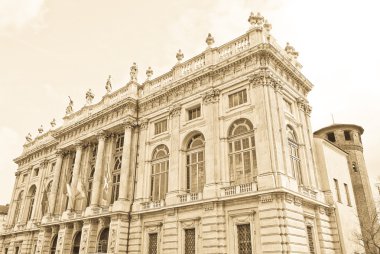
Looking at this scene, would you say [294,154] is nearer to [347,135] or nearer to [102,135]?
[347,135]

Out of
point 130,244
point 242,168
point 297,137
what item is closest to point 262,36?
point 297,137

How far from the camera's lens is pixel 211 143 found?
22.5 metres

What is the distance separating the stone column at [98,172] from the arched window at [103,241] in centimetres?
239

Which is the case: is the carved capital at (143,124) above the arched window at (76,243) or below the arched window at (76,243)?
above

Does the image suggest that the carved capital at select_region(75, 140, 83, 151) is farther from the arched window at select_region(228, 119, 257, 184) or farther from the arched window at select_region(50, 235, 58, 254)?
the arched window at select_region(228, 119, 257, 184)

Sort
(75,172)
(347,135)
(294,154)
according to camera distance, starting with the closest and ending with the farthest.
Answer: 1. (294,154)
2. (75,172)
3. (347,135)

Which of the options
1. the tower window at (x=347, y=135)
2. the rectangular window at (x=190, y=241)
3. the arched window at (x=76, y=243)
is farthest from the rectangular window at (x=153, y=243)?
the tower window at (x=347, y=135)

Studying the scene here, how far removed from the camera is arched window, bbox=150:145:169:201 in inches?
987

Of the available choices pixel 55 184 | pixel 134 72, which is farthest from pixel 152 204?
pixel 55 184

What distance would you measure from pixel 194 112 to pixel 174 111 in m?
1.65

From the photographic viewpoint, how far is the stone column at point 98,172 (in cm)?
2775

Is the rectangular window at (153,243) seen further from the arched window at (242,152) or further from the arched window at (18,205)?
the arched window at (18,205)

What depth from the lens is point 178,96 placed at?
86.2 ft

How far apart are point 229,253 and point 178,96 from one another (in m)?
12.4
